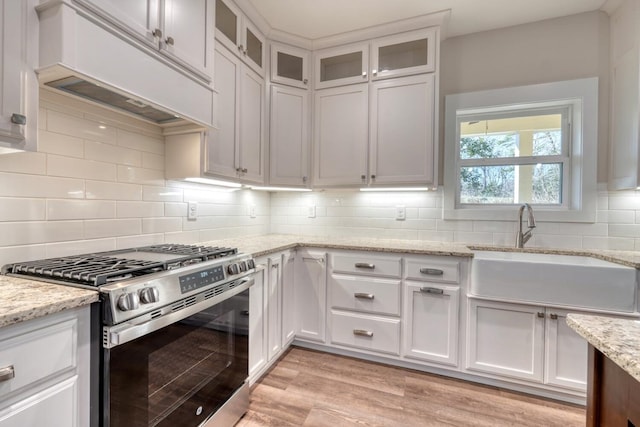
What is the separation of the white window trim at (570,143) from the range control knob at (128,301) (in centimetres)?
224

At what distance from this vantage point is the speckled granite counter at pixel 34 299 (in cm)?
72

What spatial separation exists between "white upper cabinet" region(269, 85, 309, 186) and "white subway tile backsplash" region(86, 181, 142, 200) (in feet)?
3.21

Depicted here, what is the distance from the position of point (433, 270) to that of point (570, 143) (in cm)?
154

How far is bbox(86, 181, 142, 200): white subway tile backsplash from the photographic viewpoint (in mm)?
1423

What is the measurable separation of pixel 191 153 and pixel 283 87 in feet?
3.50

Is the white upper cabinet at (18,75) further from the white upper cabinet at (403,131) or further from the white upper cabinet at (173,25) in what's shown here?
the white upper cabinet at (403,131)

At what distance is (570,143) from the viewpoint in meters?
2.27

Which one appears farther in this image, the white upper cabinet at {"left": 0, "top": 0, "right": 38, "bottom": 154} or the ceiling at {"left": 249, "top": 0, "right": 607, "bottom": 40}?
the ceiling at {"left": 249, "top": 0, "right": 607, "bottom": 40}

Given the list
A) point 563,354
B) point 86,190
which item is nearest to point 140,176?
point 86,190

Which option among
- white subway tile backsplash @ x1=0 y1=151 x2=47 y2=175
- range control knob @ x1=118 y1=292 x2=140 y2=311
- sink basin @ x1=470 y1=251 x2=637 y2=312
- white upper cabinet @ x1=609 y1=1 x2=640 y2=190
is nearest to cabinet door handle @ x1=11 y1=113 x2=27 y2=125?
white subway tile backsplash @ x1=0 y1=151 x2=47 y2=175

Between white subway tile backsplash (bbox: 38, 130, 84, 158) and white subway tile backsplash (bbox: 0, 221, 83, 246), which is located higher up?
white subway tile backsplash (bbox: 38, 130, 84, 158)

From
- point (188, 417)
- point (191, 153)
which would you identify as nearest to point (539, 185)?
point (191, 153)

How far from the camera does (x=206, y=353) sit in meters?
1.32

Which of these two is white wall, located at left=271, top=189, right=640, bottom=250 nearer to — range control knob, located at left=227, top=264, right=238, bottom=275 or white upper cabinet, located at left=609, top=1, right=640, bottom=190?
white upper cabinet, located at left=609, top=1, right=640, bottom=190
